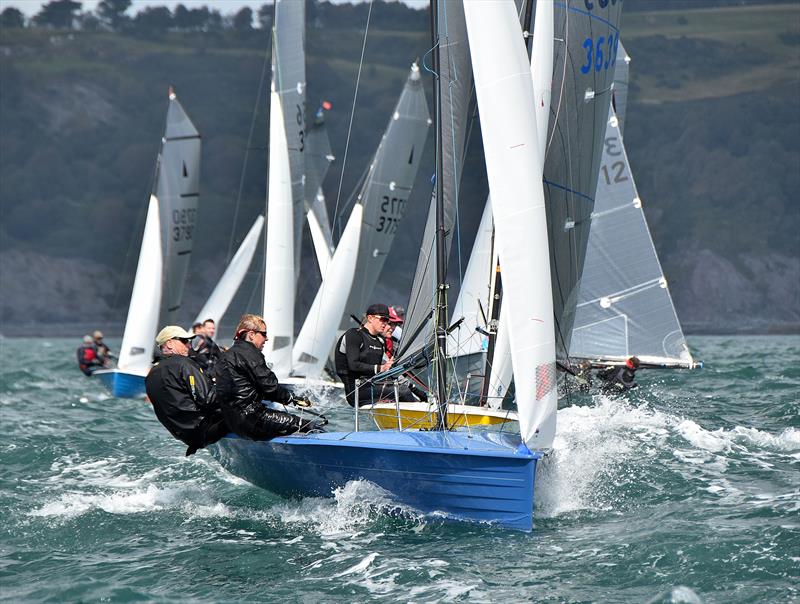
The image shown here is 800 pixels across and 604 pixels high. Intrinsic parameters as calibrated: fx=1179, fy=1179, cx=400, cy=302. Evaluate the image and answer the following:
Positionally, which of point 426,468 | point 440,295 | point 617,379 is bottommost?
point 426,468

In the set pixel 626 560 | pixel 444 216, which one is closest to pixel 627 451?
pixel 444 216

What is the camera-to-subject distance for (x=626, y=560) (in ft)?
22.0

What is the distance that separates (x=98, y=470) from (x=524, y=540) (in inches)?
189

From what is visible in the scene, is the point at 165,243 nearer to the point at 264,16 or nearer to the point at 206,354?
the point at 206,354

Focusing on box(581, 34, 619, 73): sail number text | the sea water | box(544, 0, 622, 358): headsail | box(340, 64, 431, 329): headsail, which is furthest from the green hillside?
the sea water

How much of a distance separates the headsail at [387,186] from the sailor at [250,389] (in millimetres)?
9549

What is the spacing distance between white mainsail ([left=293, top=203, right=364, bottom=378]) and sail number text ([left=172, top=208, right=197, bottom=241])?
15.4 feet

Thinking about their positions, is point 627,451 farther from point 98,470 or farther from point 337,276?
point 337,276

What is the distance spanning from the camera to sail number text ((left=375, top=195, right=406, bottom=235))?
1794cm

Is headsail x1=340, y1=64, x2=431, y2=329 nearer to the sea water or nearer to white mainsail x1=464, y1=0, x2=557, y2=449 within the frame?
the sea water

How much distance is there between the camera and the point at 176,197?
20938mm

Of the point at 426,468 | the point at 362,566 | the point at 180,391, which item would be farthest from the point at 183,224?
the point at 362,566

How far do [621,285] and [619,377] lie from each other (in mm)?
2181

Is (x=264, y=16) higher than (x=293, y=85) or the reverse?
higher
